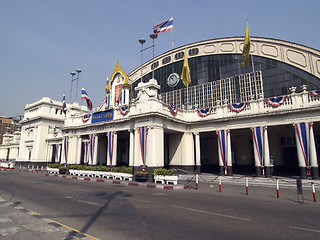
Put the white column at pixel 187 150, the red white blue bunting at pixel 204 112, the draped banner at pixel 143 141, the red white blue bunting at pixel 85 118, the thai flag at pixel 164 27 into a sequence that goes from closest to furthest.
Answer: the draped banner at pixel 143 141, the thai flag at pixel 164 27, the red white blue bunting at pixel 204 112, the white column at pixel 187 150, the red white blue bunting at pixel 85 118

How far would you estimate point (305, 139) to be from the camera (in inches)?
740

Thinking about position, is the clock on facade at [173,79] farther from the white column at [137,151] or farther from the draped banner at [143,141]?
the draped banner at [143,141]

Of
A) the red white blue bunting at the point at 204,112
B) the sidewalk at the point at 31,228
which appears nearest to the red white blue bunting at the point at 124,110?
the red white blue bunting at the point at 204,112

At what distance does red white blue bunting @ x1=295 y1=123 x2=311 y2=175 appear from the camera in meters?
18.5

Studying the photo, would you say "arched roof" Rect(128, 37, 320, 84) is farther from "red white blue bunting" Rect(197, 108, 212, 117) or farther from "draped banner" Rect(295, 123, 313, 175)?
"draped banner" Rect(295, 123, 313, 175)

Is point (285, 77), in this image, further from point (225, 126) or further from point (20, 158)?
point (20, 158)

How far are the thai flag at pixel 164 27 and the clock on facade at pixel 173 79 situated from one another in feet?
41.7

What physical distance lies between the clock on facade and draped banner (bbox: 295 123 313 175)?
2137 cm

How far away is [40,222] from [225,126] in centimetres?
2076

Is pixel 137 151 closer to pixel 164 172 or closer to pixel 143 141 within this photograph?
pixel 143 141

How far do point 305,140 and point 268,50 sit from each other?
673 inches

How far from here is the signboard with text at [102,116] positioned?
26652 millimetres

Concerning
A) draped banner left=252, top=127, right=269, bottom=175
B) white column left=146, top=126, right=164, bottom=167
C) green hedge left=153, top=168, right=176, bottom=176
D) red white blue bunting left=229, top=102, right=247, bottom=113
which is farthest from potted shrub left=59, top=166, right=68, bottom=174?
draped banner left=252, top=127, right=269, bottom=175

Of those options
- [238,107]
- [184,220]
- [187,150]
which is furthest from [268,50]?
[184,220]
